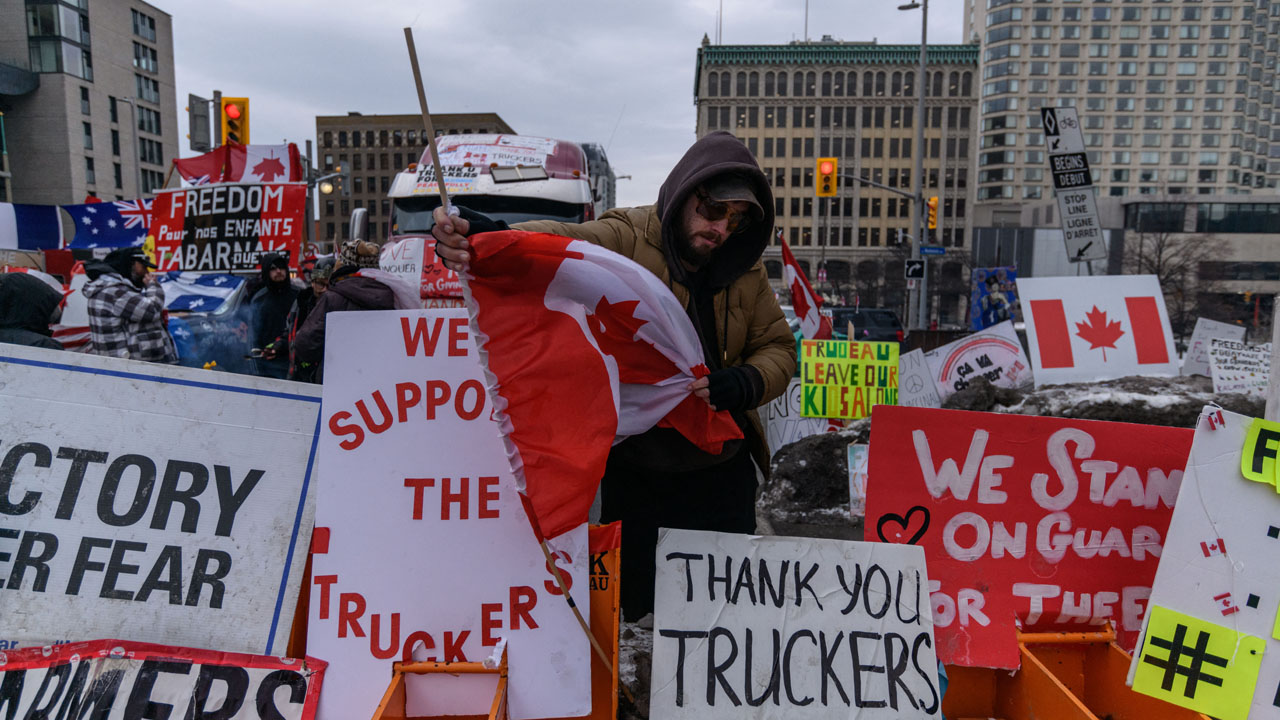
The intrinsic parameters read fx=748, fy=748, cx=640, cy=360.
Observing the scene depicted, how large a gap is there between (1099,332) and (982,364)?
5.05ft

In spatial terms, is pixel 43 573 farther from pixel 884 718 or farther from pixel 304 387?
pixel 884 718

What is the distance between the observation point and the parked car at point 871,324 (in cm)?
2212

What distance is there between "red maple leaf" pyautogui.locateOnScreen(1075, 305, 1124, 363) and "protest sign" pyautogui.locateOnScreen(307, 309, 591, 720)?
652 centimetres

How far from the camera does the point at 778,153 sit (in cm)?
9019

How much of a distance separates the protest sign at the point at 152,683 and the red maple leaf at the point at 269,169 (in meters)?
8.56

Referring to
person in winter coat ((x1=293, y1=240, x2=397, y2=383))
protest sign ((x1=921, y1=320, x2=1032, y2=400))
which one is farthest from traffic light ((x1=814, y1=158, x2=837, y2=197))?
person in winter coat ((x1=293, y1=240, x2=397, y2=383))

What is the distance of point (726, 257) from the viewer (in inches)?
99.0

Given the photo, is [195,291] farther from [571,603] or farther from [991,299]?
[991,299]

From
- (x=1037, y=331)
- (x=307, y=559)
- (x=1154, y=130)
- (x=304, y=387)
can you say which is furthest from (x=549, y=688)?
(x=1154, y=130)

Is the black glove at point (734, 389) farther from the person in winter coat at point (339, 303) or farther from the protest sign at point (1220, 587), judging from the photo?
the person in winter coat at point (339, 303)

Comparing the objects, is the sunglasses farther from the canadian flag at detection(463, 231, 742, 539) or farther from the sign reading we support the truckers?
the sign reading we support the truckers

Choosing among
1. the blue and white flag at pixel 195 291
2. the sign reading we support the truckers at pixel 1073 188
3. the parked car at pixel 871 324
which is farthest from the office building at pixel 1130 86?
the blue and white flag at pixel 195 291

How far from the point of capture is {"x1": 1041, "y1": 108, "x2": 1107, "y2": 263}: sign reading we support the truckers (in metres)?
8.26

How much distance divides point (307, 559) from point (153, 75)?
8599 centimetres
